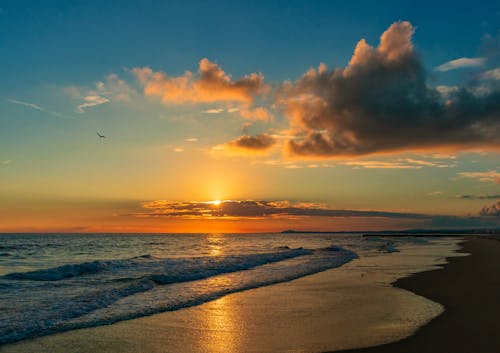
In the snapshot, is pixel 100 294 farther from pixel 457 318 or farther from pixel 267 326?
pixel 457 318

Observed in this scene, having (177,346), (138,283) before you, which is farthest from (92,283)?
(177,346)

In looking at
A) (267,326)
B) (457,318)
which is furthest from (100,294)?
(457,318)

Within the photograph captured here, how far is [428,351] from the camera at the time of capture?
9.16m

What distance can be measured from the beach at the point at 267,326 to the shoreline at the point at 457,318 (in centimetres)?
40

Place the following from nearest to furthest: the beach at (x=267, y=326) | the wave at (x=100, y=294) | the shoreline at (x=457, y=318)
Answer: the shoreline at (x=457, y=318) → the beach at (x=267, y=326) → the wave at (x=100, y=294)

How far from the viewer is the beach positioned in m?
10.1

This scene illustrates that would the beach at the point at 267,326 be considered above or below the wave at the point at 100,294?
above

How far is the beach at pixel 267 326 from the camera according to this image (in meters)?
10.1

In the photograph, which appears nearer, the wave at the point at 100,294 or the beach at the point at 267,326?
the beach at the point at 267,326

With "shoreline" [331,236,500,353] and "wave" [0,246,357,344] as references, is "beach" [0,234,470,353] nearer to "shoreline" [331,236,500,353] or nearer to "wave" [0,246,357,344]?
"shoreline" [331,236,500,353]

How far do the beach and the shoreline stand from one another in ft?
1.33

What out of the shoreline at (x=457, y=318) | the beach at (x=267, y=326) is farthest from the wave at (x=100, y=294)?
the shoreline at (x=457, y=318)

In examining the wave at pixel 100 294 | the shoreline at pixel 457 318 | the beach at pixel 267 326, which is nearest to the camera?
the shoreline at pixel 457 318

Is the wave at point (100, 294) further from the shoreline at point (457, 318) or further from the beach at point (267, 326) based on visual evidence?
→ the shoreline at point (457, 318)
